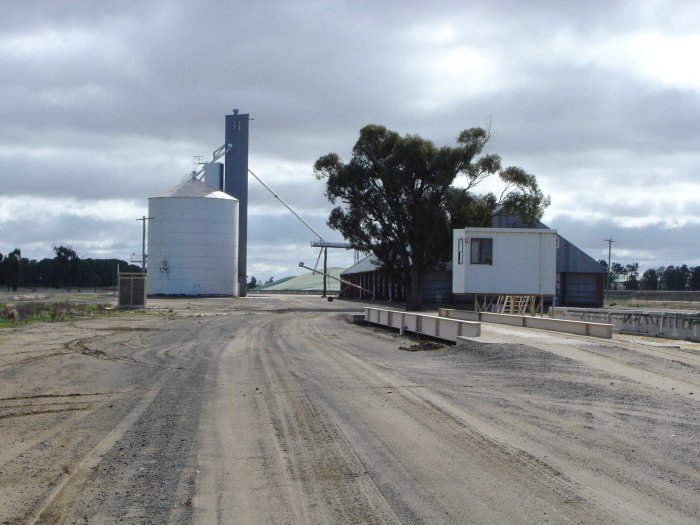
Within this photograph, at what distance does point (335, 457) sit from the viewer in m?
9.17

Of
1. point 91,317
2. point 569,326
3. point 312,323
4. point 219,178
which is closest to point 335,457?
point 569,326

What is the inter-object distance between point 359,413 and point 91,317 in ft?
110

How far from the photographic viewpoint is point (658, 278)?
154 meters

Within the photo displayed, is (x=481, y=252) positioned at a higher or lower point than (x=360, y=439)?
higher

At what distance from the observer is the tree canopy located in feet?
204

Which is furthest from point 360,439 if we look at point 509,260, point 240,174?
point 240,174

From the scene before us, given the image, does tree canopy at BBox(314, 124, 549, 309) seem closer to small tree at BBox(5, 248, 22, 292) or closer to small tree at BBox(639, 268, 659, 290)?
small tree at BBox(5, 248, 22, 292)

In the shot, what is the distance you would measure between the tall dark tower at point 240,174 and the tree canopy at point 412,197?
27799 mm

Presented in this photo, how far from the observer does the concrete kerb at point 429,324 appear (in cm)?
2295

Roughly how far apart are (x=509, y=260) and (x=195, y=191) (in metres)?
55.0

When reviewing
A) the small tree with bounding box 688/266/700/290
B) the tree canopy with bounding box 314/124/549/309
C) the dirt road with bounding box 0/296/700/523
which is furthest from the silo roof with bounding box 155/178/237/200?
the small tree with bounding box 688/266/700/290

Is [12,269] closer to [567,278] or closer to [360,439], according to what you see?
[567,278]

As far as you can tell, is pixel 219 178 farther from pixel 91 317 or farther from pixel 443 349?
pixel 443 349

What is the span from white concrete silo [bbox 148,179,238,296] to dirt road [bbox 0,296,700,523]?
6557 centimetres
